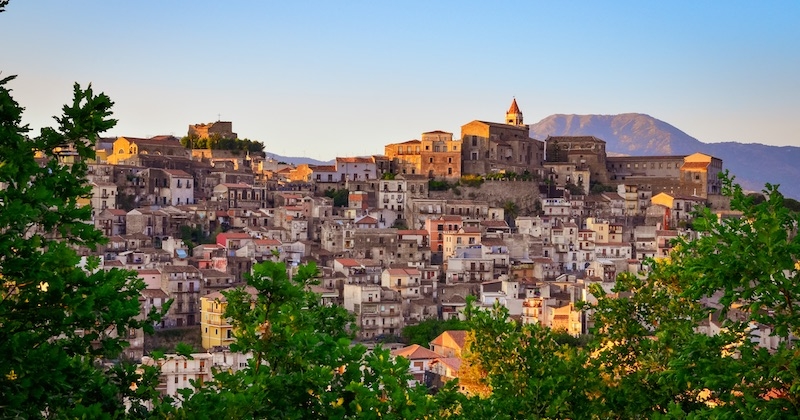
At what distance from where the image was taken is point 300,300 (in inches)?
454

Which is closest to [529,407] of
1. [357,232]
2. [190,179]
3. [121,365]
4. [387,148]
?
[121,365]

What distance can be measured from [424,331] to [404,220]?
17.1 meters

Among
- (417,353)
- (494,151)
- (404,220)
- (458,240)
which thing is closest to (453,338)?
(417,353)

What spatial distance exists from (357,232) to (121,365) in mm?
51196

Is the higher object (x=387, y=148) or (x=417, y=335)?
(x=387, y=148)

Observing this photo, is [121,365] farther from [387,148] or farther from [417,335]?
[387,148]

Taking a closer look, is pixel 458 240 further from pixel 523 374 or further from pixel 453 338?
pixel 523 374

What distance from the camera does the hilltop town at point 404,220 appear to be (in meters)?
53.9

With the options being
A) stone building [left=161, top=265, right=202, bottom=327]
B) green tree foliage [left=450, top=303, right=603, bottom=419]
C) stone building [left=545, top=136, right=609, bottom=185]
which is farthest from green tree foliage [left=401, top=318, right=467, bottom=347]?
green tree foliage [left=450, top=303, right=603, bottom=419]

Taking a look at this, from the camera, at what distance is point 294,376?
33.6ft

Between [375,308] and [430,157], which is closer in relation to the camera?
[375,308]

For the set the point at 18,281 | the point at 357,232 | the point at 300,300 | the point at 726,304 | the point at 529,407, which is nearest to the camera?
the point at 18,281

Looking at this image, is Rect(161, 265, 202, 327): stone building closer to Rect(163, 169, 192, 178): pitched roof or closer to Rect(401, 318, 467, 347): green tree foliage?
Rect(401, 318, 467, 347): green tree foliage

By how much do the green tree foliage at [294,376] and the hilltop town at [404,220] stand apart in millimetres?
31802
